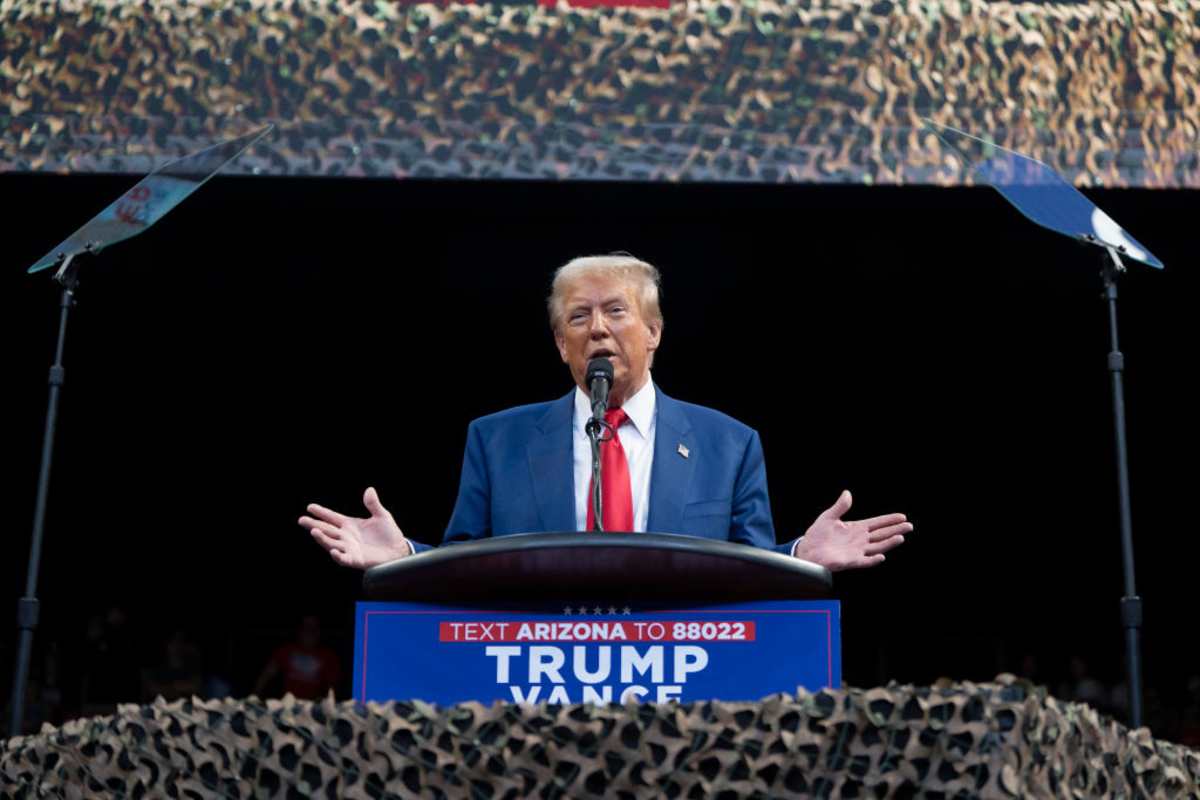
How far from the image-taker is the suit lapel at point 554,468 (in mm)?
2156

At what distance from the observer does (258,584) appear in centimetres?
797

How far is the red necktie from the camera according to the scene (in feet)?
7.11

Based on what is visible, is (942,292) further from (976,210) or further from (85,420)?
(85,420)

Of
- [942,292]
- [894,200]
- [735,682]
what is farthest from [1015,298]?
[735,682]

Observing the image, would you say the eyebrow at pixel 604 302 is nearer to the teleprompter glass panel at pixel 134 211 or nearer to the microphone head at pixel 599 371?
the microphone head at pixel 599 371

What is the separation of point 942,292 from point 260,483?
3905 mm

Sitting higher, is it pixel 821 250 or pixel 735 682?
pixel 821 250

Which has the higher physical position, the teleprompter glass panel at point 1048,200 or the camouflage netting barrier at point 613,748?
the teleprompter glass panel at point 1048,200

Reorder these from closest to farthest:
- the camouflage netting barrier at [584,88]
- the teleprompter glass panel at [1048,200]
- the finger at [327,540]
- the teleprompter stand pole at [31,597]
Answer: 1. the finger at [327,540]
2. the teleprompter stand pole at [31,597]
3. the teleprompter glass panel at [1048,200]
4. the camouflage netting barrier at [584,88]

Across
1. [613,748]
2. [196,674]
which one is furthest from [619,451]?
[196,674]

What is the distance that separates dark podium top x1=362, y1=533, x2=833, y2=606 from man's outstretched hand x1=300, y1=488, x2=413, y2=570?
12.6 inches

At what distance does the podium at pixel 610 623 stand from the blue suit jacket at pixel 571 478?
71 centimetres

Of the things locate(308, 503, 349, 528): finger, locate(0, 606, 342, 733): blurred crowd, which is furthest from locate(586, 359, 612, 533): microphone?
locate(0, 606, 342, 733): blurred crowd

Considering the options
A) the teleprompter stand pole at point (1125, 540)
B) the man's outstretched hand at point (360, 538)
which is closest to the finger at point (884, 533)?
the man's outstretched hand at point (360, 538)
